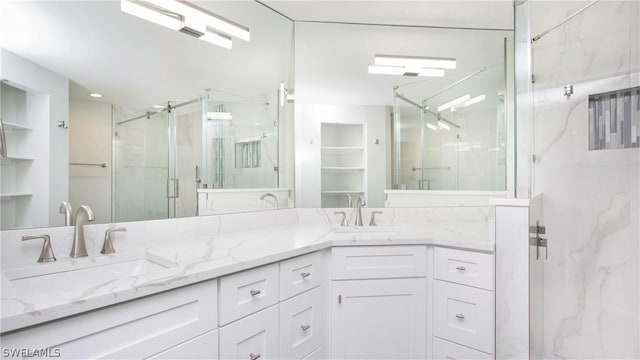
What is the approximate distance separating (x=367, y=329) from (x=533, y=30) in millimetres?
1867

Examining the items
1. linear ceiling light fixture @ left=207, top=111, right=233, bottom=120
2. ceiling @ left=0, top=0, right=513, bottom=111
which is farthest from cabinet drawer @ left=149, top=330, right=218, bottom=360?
linear ceiling light fixture @ left=207, top=111, right=233, bottom=120

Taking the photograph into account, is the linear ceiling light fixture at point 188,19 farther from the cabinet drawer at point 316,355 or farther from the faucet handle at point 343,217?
the cabinet drawer at point 316,355

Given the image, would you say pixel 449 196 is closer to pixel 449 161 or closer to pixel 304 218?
pixel 449 161

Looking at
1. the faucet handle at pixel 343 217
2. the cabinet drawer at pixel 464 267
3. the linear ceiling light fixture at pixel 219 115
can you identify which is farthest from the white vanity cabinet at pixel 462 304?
the linear ceiling light fixture at pixel 219 115

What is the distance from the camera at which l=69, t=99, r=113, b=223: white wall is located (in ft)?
4.25

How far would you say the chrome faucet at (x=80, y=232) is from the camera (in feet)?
4.01

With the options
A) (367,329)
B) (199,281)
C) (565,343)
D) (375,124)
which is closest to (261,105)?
(375,124)

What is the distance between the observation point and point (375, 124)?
2.28 metres

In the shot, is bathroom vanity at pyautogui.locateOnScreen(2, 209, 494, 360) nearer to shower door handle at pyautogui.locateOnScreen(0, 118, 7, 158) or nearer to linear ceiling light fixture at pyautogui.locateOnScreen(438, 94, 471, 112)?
shower door handle at pyautogui.locateOnScreen(0, 118, 7, 158)

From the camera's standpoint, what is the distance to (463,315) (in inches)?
61.7

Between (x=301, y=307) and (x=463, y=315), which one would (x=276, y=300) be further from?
(x=463, y=315)

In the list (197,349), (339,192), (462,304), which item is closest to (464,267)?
(462,304)

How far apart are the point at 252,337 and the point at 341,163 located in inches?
54.8

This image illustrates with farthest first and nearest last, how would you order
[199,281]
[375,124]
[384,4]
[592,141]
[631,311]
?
1. [375,124]
2. [384,4]
3. [592,141]
4. [631,311]
5. [199,281]
